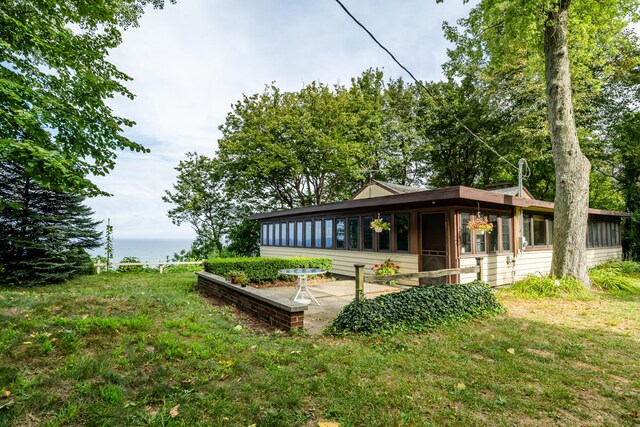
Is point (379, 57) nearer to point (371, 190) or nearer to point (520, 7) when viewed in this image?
point (520, 7)

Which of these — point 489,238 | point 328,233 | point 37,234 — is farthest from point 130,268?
point 489,238

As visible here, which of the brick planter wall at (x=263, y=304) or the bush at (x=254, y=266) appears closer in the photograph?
the brick planter wall at (x=263, y=304)

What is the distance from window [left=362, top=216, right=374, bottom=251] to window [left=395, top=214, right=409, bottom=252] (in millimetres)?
1074

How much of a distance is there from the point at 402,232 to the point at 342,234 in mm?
2794

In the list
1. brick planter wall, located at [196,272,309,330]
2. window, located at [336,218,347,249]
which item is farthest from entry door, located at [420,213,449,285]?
brick planter wall, located at [196,272,309,330]

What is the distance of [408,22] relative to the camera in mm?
7109

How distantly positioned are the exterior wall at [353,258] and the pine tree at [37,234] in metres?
8.07

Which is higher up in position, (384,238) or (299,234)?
(299,234)

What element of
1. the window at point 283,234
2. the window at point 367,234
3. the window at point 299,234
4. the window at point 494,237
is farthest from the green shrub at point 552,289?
the window at point 283,234

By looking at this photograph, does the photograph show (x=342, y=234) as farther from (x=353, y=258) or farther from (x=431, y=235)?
(x=431, y=235)

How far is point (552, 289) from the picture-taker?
7.80m

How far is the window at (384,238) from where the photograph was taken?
1031cm

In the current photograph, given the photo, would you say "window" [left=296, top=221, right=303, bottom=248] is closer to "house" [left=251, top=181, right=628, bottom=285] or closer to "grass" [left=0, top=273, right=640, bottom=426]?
"house" [left=251, top=181, right=628, bottom=285]

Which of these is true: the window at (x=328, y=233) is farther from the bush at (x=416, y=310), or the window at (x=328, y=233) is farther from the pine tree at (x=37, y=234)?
the pine tree at (x=37, y=234)
